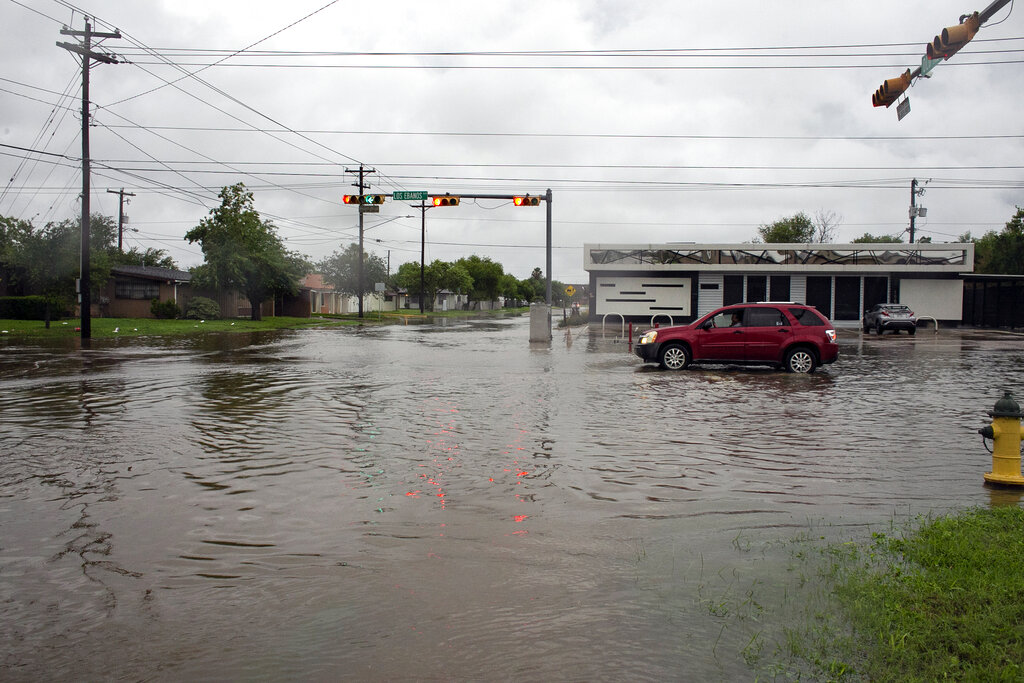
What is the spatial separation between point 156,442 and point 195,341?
23.0 m

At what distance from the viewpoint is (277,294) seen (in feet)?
190

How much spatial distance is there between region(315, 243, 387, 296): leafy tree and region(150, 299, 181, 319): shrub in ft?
96.0

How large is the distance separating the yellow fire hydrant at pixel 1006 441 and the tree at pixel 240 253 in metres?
46.6


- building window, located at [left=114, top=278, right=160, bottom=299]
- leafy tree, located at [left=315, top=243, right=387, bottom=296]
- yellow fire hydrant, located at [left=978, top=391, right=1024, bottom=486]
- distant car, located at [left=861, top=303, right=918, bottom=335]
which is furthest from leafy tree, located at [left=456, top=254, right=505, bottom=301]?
yellow fire hydrant, located at [left=978, top=391, right=1024, bottom=486]

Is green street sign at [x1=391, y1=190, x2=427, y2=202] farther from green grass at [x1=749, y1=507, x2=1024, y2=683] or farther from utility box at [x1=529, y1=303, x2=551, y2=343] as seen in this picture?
green grass at [x1=749, y1=507, x2=1024, y2=683]

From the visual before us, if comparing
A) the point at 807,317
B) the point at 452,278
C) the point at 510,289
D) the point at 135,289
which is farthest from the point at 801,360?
the point at 510,289

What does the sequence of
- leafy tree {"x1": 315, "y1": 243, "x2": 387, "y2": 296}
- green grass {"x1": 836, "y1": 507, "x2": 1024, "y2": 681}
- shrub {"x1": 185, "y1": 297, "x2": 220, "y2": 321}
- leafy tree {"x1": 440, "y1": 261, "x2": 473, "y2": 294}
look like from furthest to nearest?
leafy tree {"x1": 440, "y1": 261, "x2": 473, "y2": 294}
leafy tree {"x1": 315, "y1": 243, "x2": 387, "y2": 296}
shrub {"x1": 185, "y1": 297, "x2": 220, "y2": 321}
green grass {"x1": 836, "y1": 507, "x2": 1024, "y2": 681}

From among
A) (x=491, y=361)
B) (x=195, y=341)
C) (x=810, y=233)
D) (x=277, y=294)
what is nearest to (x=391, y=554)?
(x=491, y=361)

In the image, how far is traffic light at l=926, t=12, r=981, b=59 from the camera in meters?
9.87

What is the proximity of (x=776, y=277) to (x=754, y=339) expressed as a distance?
101 ft

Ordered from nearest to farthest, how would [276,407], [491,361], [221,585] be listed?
[221,585] < [276,407] < [491,361]

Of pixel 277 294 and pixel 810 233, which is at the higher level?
pixel 810 233

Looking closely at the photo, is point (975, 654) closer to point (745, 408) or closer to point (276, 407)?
point (745, 408)

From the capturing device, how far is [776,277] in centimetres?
4756
